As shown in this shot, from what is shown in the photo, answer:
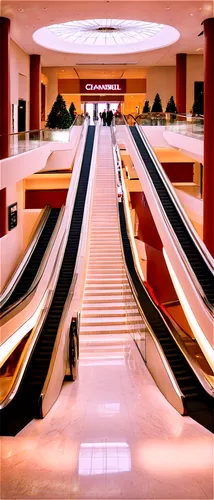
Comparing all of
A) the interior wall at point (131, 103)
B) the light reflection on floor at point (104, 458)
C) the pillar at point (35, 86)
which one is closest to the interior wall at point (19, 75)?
the pillar at point (35, 86)

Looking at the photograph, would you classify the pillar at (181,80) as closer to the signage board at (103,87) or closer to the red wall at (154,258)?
the red wall at (154,258)

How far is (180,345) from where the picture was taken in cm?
1052

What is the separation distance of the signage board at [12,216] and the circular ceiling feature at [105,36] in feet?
28.1

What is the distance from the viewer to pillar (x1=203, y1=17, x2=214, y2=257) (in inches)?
650

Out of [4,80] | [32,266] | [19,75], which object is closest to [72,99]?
[19,75]

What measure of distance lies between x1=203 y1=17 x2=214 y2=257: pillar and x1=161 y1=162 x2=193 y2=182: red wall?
11.9 metres

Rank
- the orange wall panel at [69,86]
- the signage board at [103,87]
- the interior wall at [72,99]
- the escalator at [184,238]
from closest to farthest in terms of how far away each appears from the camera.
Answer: the escalator at [184,238] < the signage board at [103,87] < the orange wall panel at [69,86] < the interior wall at [72,99]

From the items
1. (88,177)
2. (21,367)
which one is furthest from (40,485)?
(88,177)

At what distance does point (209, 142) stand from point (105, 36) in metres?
13.2

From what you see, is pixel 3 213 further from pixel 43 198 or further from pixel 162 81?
pixel 162 81

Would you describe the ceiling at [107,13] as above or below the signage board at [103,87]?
below

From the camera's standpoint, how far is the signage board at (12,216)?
18.0 metres

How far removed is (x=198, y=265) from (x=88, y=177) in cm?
802

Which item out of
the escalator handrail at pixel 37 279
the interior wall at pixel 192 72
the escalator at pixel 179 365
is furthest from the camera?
the interior wall at pixel 192 72
